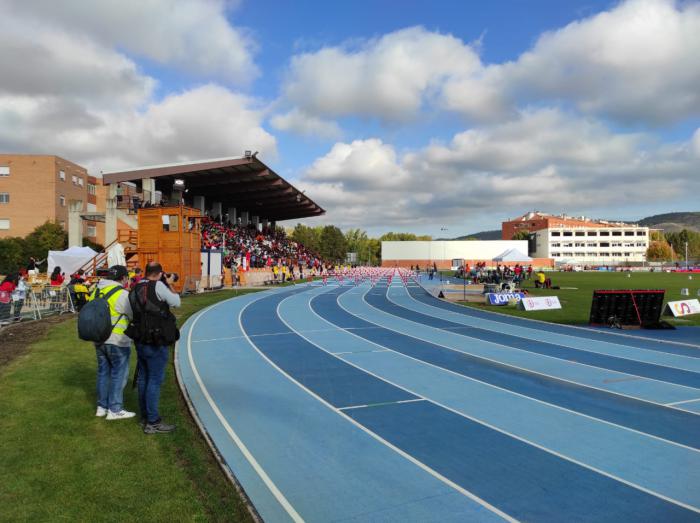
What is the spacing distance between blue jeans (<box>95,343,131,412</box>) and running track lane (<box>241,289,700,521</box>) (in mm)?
2676

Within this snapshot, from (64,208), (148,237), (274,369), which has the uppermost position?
(64,208)

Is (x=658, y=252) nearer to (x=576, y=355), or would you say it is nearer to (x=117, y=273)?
(x=576, y=355)

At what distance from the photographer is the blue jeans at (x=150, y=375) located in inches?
203

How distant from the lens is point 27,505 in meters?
3.71

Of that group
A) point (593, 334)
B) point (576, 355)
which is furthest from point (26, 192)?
point (576, 355)

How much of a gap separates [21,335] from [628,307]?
16503mm

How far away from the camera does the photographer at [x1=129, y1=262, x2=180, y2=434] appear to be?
16.5 feet

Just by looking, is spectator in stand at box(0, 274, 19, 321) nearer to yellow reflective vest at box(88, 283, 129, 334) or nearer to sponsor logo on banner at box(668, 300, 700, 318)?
yellow reflective vest at box(88, 283, 129, 334)

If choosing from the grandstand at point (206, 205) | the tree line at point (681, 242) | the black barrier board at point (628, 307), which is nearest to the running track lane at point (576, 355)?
the black barrier board at point (628, 307)

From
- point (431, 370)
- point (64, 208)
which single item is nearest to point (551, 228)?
point (64, 208)

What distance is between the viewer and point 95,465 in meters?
4.46

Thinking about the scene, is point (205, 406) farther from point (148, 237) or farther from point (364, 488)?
point (148, 237)

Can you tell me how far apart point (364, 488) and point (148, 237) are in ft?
77.0

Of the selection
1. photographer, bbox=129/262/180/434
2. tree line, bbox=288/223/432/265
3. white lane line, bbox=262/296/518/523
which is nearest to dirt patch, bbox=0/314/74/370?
photographer, bbox=129/262/180/434
